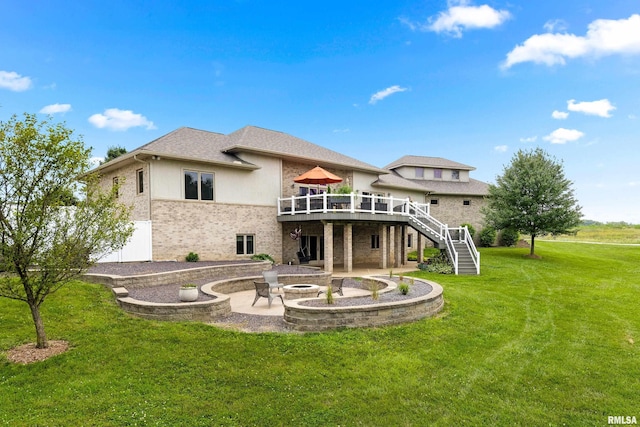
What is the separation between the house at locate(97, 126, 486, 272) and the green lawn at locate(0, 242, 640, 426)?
798 cm

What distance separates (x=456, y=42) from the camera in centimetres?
2309

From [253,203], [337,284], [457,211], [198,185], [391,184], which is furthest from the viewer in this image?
[457,211]

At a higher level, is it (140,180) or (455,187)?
(455,187)

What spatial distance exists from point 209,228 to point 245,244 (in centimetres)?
238

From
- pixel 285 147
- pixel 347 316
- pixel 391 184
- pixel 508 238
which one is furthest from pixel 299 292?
pixel 508 238

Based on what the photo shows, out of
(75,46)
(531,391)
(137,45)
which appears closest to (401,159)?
(137,45)

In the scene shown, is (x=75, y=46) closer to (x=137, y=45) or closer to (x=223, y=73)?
(x=137, y=45)

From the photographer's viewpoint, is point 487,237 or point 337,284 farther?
point 487,237

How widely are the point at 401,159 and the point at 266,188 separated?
21828mm

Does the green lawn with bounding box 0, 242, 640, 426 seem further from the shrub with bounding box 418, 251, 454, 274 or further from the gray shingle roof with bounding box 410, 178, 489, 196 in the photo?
the gray shingle roof with bounding box 410, 178, 489, 196

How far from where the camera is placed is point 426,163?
123 feet

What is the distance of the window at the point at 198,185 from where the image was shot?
18.4 metres

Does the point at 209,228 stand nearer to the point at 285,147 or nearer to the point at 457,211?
the point at 285,147

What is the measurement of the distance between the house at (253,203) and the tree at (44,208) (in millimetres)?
9778
